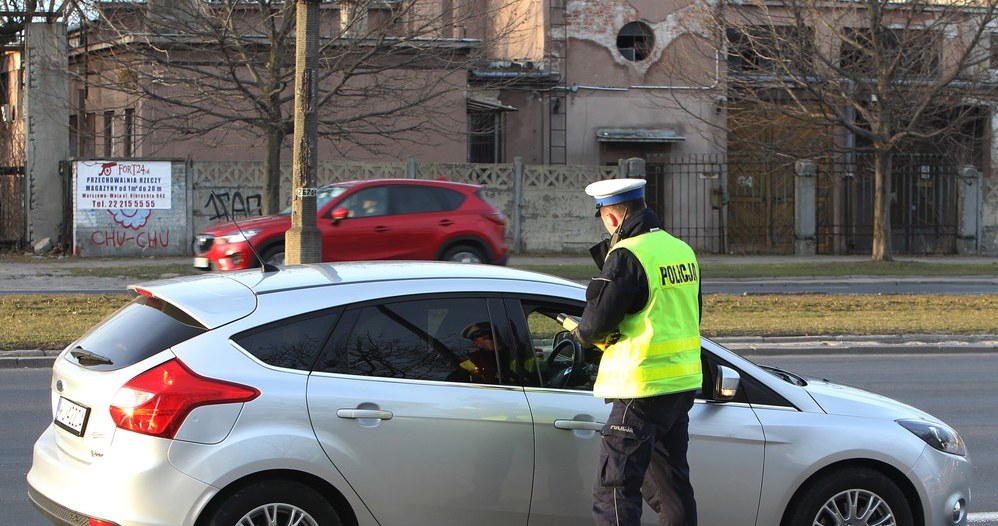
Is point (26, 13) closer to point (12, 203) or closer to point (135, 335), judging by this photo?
point (12, 203)

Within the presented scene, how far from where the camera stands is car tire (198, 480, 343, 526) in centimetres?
420

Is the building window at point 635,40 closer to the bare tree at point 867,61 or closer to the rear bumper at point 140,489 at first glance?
the bare tree at point 867,61

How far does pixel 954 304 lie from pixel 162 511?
15199mm

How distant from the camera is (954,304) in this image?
54.9ft

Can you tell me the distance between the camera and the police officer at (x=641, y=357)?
14.0 ft

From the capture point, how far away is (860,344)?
12.8 meters

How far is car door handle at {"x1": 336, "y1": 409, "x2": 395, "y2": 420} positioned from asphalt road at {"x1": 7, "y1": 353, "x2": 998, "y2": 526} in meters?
2.34

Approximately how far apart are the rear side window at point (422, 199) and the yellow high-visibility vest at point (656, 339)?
41.2ft

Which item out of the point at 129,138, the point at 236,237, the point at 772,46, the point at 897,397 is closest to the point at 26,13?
the point at 129,138

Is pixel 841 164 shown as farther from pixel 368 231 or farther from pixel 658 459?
pixel 658 459

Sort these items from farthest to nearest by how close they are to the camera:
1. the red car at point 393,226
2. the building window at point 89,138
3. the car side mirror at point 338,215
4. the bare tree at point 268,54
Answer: the building window at point 89,138, the bare tree at point 268,54, the car side mirror at point 338,215, the red car at point 393,226

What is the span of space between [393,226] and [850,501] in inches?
486

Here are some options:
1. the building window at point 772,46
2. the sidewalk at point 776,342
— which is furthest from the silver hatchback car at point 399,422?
the building window at point 772,46

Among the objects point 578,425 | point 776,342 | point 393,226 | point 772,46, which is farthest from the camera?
point 772,46
